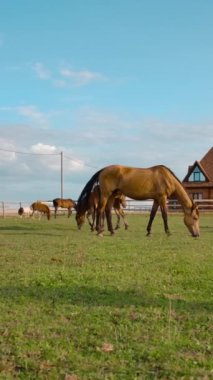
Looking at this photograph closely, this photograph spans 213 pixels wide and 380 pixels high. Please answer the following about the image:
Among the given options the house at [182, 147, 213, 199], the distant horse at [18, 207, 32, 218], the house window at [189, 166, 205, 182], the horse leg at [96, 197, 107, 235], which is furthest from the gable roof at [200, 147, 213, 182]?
the horse leg at [96, 197, 107, 235]

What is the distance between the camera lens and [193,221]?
17516 millimetres

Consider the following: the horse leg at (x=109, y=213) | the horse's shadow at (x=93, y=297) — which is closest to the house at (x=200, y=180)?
the horse leg at (x=109, y=213)

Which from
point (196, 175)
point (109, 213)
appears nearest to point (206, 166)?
point (196, 175)

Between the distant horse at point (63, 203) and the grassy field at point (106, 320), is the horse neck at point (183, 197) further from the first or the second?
the distant horse at point (63, 203)

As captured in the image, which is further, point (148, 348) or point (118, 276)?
point (118, 276)

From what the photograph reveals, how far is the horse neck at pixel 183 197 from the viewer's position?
1792 centimetres

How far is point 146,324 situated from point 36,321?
1161 millimetres

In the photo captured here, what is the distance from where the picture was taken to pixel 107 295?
6.64m

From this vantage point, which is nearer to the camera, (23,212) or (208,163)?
(23,212)

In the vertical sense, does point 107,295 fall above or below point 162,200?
below

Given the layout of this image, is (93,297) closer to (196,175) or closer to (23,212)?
(23,212)

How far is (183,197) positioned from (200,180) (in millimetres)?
51238

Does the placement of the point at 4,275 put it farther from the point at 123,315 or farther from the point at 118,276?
the point at 123,315

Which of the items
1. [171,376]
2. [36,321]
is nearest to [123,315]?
[36,321]
